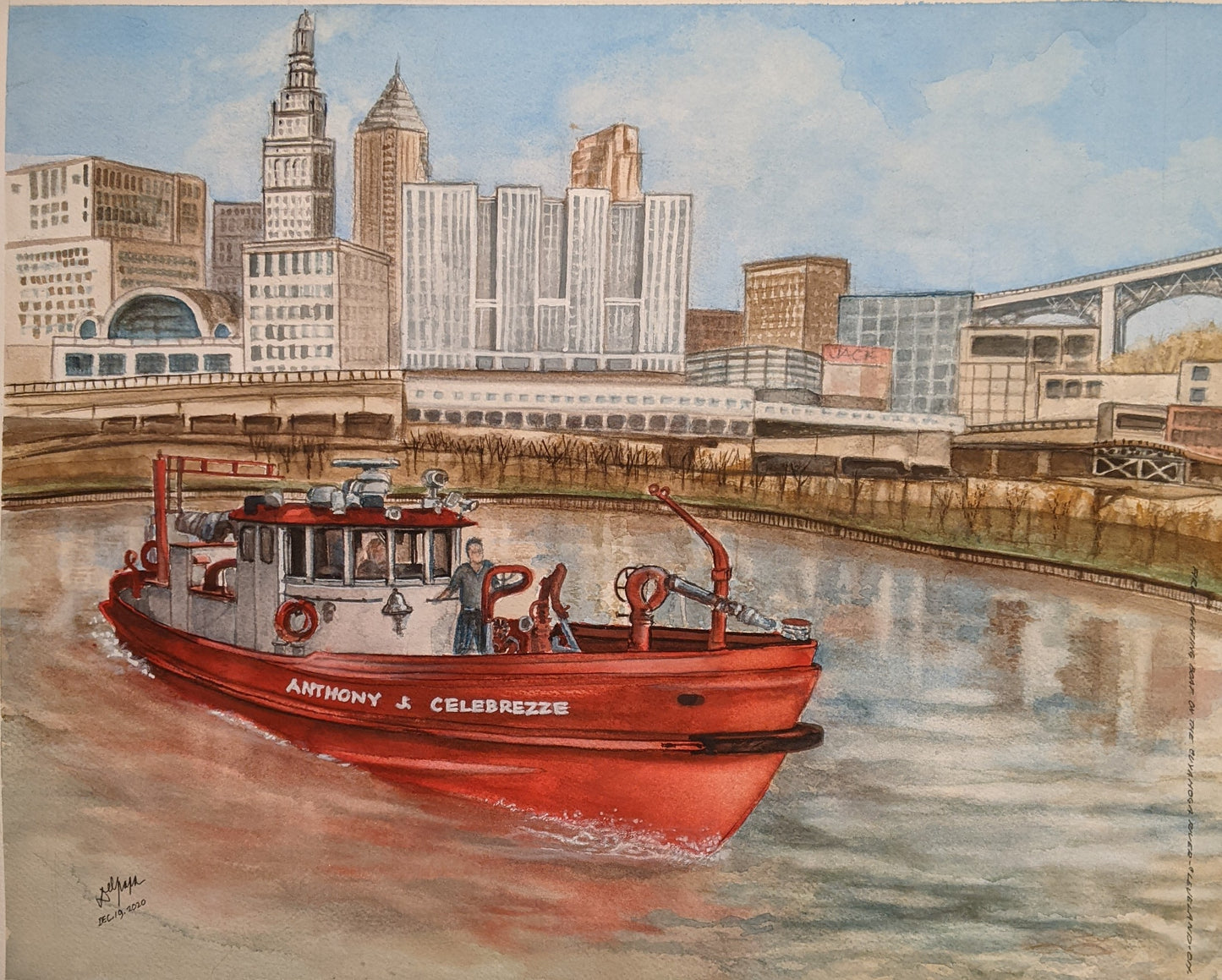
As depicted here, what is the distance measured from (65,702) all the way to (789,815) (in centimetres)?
260

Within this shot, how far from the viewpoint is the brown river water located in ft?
11.2

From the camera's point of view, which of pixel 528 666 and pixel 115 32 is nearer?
pixel 528 666

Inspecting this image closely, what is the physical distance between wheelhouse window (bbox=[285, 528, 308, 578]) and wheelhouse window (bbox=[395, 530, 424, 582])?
313 millimetres

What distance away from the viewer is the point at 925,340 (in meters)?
3.50

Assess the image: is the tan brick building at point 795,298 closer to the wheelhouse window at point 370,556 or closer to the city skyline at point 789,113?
the city skyline at point 789,113

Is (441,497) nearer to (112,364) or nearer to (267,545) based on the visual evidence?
(267,545)

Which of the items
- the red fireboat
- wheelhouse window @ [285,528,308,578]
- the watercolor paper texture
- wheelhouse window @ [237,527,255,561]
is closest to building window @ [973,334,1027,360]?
the watercolor paper texture

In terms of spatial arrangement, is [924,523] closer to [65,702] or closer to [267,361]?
[267,361]

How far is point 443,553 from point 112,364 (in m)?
1.44

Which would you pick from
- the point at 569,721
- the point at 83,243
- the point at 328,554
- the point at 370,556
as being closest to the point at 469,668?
the point at 569,721

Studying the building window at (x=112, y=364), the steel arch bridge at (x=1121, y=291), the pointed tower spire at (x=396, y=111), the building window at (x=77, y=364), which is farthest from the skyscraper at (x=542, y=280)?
the steel arch bridge at (x=1121, y=291)

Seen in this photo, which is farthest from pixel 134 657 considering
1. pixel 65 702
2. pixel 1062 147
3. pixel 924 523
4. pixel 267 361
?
pixel 1062 147
